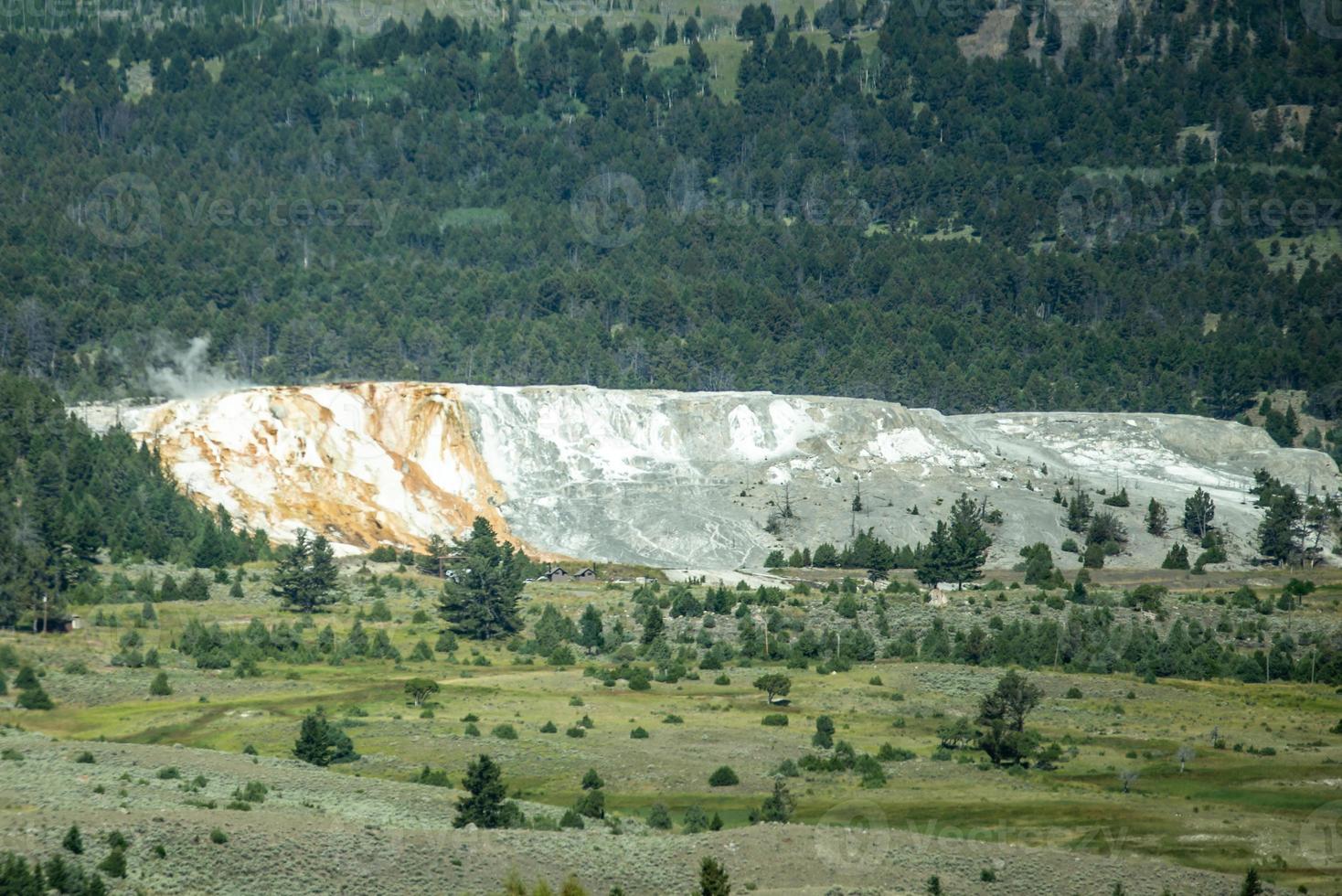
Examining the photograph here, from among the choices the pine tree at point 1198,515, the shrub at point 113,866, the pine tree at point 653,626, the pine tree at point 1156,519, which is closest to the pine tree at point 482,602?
the pine tree at point 653,626

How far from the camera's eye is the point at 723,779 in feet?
230

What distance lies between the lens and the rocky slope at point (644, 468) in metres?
147

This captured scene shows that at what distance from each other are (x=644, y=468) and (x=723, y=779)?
91036mm

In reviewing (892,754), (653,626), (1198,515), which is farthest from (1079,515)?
(892,754)

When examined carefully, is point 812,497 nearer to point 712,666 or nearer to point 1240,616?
point 1240,616

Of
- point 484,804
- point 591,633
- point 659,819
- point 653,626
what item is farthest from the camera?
point 653,626

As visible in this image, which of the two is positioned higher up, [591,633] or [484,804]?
[591,633]

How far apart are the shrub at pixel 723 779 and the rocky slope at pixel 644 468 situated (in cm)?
7245

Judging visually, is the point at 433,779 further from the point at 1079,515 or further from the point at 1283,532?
the point at 1283,532

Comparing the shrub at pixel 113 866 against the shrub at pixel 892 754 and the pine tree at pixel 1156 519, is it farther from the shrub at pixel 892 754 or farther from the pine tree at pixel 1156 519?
the pine tree at pixel 1156 519

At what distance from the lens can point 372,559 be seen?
13488 cm

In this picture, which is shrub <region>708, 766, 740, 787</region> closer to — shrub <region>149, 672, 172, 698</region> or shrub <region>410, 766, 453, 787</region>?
shrub <region>410, 766, 453, 787</region>

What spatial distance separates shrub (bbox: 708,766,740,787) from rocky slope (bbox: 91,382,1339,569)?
238ft

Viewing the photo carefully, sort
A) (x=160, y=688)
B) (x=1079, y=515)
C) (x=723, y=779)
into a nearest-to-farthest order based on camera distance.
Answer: (x=723, y=779), (x=160, y=688), (x=1079, y=515)
